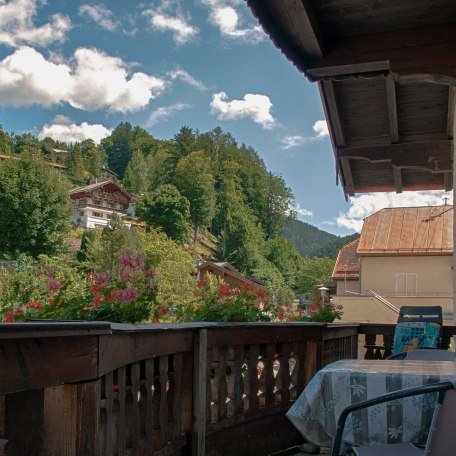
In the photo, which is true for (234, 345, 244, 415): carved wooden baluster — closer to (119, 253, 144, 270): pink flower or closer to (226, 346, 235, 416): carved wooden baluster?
(226, 346, 235, 416): carved wooden baluster

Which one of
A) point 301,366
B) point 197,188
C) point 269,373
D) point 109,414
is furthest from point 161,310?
point 197,188

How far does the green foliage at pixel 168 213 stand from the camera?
59469 millimetres

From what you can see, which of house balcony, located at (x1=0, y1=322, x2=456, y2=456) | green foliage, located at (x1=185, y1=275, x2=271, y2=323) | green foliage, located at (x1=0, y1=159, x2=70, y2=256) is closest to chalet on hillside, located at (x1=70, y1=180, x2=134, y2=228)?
green foliage, located at (x1=0, y1=159, x2=70, y2=256)

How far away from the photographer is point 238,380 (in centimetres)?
307

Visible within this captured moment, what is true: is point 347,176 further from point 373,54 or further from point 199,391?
point 199,391

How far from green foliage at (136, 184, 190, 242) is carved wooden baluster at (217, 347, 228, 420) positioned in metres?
55.9

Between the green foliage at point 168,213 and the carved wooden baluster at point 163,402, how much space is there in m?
56.5

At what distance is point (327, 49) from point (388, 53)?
0.99 feet

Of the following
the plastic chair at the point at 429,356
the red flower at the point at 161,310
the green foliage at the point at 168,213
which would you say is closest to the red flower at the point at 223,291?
the red flower at the point at 161,310

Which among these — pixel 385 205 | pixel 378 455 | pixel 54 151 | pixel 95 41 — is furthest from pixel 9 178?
pixel 95 41

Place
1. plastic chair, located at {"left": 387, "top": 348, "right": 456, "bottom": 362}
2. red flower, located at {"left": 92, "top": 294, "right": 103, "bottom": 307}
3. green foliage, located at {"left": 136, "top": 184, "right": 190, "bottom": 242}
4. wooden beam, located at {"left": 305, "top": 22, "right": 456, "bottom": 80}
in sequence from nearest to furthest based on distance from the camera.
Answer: wooden beam, located at {"left": 305, "top": 22, "right": 456, "bottom": 80} < red flower, located at {"left": 92, "top": 294, "right": 103, "bottom": 307} < plastic chair, located at {"left": 387, "top": 348, "right": 456, "bottom": 362} < green foliage, located at {"left": 136, "top": 184, "right": 190, "bottom": 242}

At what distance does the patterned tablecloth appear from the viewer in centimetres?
231

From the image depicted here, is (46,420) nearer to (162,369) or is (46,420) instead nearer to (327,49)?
(162,369)

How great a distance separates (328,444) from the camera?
2529 millimetres
